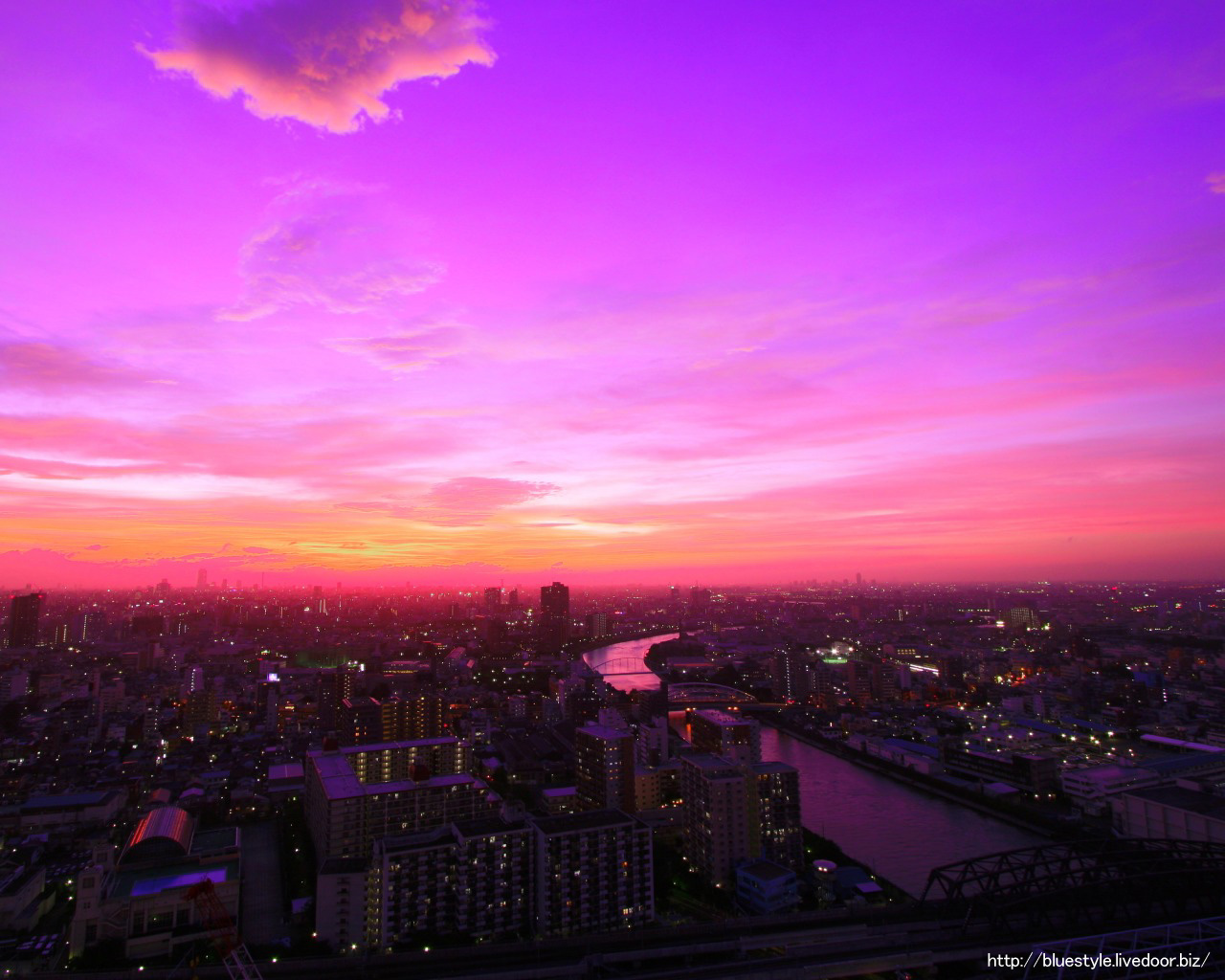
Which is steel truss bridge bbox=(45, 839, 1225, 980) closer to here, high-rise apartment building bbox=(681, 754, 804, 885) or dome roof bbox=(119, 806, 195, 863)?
high-rise apartment building bbox=(681, 754, 804, 885)

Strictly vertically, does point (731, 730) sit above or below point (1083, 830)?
above

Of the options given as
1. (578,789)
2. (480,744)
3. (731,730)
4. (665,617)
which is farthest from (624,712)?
(665,617)

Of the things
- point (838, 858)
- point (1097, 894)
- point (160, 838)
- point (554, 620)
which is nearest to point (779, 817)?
point (838, 858)

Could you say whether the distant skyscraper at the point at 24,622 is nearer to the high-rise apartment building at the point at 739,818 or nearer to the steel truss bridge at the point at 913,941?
the steel truss bridge at the point at 913,941

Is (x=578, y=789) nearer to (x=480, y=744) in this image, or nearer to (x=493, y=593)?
(x=480, y=744)

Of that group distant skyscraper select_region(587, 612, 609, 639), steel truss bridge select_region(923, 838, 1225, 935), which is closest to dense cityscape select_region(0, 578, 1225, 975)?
steel truss bridge select_region(923, 838, 1225, 935)

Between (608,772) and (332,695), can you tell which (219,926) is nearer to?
(608,772)
